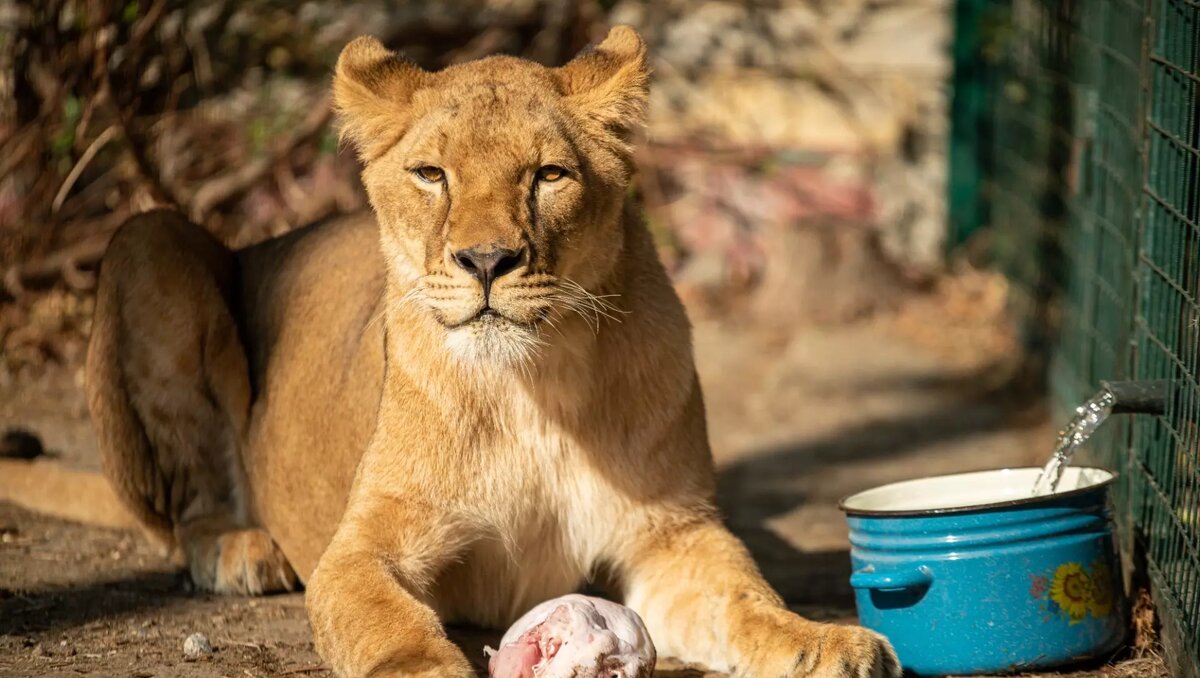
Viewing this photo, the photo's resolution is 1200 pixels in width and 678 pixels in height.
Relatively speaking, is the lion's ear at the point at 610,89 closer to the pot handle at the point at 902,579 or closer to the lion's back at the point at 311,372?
the lion's back at the point at 311,372

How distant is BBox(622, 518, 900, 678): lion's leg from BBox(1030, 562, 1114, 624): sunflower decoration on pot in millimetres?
342

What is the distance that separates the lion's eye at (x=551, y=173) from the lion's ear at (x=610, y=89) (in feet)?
0.82

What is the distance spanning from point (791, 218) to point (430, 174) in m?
4.87

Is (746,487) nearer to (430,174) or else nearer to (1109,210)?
(1109,210)

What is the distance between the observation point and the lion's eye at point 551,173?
3.24 meters

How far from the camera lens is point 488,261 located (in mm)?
3006

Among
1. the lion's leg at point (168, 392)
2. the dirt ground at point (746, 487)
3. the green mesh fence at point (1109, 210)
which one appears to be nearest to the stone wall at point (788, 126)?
the green mesh fence at point (1109, 210)

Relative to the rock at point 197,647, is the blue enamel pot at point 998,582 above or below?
above

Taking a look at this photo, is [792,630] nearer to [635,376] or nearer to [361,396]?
[635,376]

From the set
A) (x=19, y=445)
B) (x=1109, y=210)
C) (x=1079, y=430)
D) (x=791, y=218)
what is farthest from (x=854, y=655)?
(x=791, y=218)

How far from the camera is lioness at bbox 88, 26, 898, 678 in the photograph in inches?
122

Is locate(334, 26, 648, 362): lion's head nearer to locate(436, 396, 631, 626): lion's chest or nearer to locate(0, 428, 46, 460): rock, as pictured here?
locate(436, 396, 631, 626): lion's chest

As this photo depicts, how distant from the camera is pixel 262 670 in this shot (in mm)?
3271

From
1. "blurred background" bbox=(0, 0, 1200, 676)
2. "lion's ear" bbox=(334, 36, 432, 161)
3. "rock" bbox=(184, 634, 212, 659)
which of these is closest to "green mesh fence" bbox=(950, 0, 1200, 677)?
"blurred background" bbox=(0, 0, 1200, 676)
